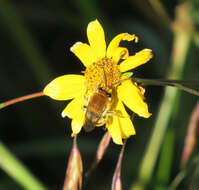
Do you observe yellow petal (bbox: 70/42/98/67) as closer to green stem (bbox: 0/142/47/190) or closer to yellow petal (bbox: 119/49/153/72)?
yellow petal (bbox: 119/49/153/72)

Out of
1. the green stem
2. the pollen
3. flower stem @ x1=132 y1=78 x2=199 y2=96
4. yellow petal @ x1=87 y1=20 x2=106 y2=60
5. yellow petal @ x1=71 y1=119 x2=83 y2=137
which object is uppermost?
yellow petal @ x1=87 y1=20 x2=106 y2=60

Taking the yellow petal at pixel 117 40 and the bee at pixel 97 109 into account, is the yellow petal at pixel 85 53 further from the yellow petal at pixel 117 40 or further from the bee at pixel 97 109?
the bee at pixel 97 109

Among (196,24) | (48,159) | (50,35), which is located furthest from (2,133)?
(196,24)

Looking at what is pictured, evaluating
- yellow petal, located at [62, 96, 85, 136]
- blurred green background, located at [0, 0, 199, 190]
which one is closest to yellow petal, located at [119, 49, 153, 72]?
yellow petal, located at [62, 96, 85, 136]

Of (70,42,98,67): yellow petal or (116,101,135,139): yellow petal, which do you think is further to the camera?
(70,42,98,67): yellow petal

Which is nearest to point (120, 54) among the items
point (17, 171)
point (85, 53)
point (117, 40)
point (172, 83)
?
point (117, 40)

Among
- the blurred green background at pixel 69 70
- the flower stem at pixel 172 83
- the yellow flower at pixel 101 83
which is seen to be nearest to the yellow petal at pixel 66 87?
the yellow flower at pixel 101 83

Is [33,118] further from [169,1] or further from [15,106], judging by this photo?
[169,1]
